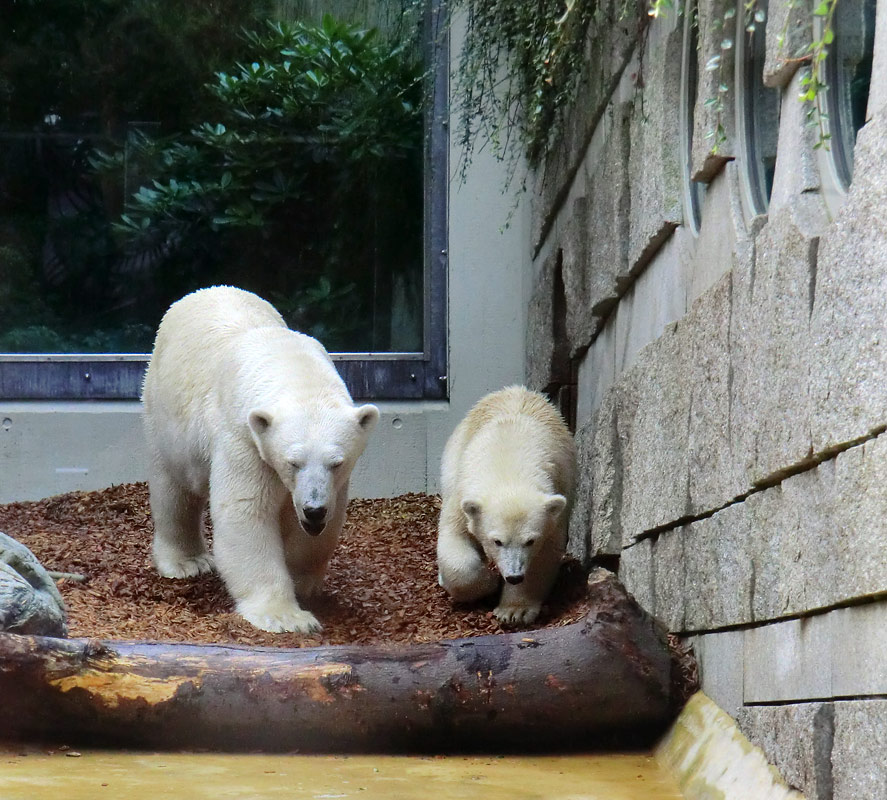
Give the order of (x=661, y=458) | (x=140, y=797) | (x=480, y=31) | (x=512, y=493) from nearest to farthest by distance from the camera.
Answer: (x=140, y=797) → (x=661, y=458) → (x=512, y=493) → (x=480, y=31)

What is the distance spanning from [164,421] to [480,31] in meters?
2.84

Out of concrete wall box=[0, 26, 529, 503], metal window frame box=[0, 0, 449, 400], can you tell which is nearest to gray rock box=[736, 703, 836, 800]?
concrete wall box=[0, 26, 529, 503]

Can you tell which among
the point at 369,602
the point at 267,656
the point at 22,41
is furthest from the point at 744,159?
the point at 22,41

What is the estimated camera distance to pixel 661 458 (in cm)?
391

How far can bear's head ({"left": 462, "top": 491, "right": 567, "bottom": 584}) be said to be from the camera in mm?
4582

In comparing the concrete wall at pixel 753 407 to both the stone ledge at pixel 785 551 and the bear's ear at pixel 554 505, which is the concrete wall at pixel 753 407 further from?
the bear's ear at pixel 554 505

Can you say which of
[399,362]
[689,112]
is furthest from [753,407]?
[399,362]

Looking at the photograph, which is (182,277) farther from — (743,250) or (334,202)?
(743,250)

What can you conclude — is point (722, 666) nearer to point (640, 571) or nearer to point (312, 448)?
point (640, 571)

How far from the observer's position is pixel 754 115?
10.4 feet

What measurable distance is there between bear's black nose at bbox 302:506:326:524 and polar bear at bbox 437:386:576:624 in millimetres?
641

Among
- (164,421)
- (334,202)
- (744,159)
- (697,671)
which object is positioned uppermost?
(334,202)

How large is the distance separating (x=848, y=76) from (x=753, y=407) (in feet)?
2.73

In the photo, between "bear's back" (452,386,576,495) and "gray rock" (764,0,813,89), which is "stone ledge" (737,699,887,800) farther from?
"bear's back" (452,386,576,495)
